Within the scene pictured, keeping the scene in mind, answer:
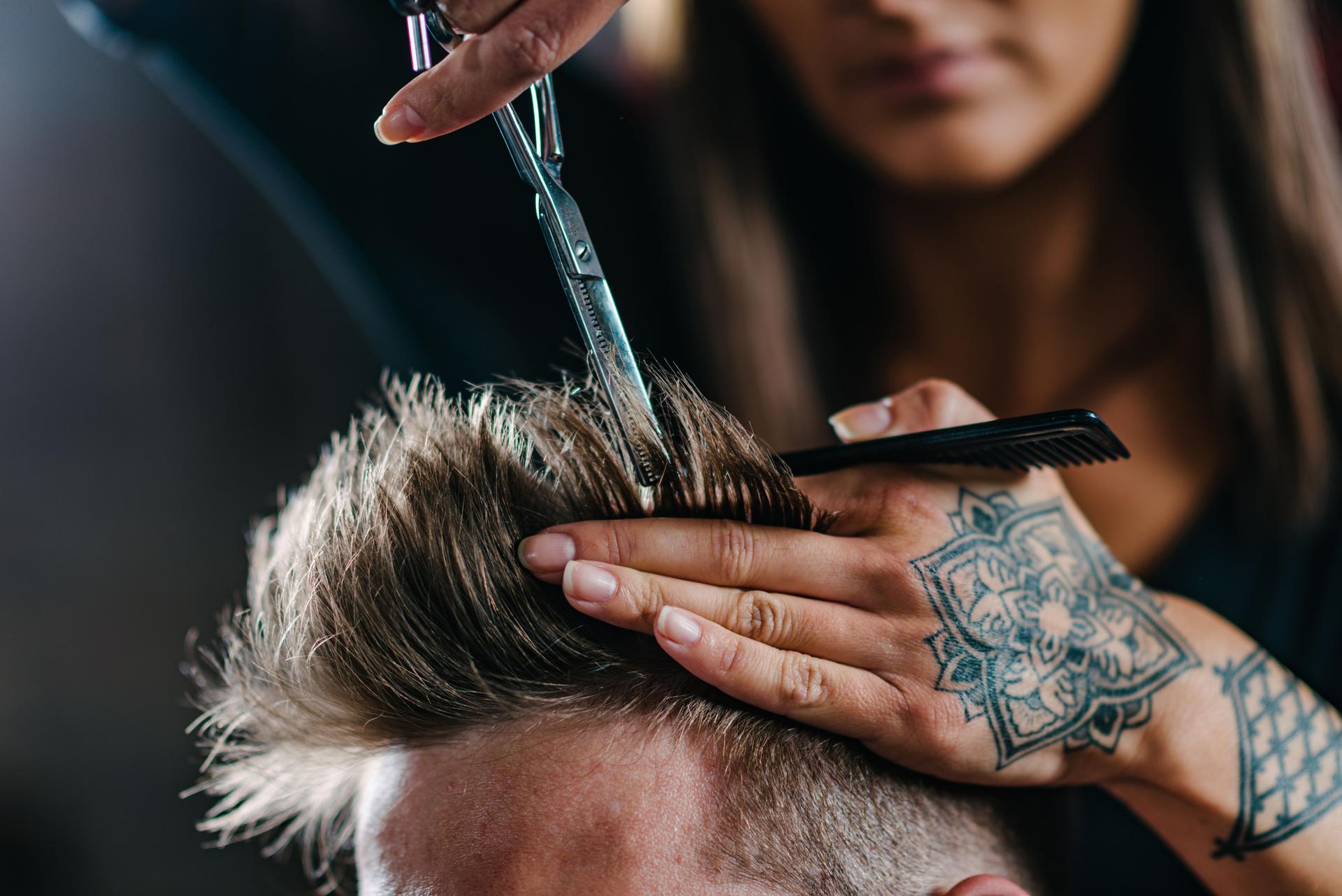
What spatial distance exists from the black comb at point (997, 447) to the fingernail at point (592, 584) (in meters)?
0.18

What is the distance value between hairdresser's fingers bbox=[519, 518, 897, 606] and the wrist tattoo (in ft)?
1.38

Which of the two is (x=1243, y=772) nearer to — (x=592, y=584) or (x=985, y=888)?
(x=985, y=888)

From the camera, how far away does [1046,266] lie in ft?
5.41

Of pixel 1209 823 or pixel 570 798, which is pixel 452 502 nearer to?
pixel 570 798

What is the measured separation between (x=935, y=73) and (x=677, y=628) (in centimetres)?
103

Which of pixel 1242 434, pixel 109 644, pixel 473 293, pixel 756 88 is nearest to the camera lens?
pixel 1242 434

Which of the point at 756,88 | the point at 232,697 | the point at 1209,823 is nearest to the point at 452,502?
the point at 232,697

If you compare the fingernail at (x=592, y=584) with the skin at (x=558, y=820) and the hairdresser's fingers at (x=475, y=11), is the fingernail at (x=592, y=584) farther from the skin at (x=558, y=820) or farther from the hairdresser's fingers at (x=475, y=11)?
the hairdresser's fingers at (x=475, y=11)

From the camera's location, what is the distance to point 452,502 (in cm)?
77

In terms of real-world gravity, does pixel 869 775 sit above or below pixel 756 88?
below

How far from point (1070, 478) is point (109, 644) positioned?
6.64ft

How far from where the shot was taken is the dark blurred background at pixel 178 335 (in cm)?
179

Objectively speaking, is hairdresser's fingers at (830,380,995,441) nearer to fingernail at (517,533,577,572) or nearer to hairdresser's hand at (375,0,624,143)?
fingernail at (517,533,577,572)

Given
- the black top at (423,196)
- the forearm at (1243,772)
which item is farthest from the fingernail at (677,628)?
the black top at (423,196)
